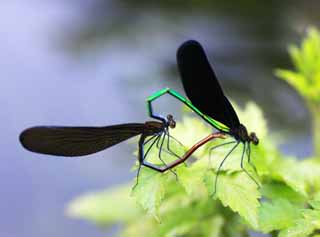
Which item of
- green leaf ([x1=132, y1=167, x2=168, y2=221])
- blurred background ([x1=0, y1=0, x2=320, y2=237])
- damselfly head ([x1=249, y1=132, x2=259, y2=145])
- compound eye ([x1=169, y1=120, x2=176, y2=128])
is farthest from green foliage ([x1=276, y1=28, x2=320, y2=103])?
blurred background ([x1=0, y1=0, x2=320, y2=237])

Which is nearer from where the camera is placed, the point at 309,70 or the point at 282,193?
the point at 282,193

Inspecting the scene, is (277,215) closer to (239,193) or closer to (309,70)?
(239,193)

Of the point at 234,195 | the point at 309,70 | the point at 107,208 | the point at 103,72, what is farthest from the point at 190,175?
the point at 103,72

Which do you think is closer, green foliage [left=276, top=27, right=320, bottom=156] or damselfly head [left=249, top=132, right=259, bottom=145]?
damselfly head [left=249, top=132, right=259, bottom=145]

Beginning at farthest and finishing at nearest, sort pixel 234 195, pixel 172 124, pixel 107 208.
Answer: pixel 107 208 < pixel 172 124 < pixel 234 195

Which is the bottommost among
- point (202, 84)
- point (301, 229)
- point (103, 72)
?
point (301, 229)

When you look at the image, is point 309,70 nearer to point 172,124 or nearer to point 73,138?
point 172,124

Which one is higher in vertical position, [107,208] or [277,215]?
[107,208]

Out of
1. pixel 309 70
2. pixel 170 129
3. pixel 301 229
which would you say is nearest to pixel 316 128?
pixel 309 70

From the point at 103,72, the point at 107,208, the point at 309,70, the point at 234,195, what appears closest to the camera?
the point at 234,195

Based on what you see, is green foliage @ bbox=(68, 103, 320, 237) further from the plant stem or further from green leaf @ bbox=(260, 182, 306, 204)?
the plant stem
